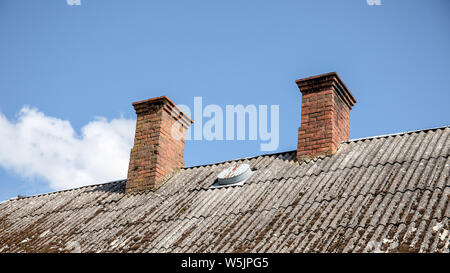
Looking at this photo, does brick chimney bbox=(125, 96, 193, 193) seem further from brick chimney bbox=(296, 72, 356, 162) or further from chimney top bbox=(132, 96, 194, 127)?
brick chimney bbox=(296, 72, 356, 162)

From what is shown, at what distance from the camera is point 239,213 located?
7.55 m

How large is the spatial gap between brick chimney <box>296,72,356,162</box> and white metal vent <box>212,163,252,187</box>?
95 cm

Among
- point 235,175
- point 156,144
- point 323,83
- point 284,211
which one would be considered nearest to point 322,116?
point 323,83

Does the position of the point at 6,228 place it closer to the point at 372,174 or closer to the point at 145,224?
the point at 145,224

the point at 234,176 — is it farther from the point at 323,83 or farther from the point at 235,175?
the point at 323,83

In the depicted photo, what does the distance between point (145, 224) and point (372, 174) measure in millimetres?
3501

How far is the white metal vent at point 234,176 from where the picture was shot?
8.79 meters

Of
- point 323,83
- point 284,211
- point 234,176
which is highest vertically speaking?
point 323,83

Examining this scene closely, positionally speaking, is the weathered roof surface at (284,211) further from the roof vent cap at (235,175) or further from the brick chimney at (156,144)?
the brick chimney at (156,144)

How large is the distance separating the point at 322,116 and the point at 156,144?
11.5ft

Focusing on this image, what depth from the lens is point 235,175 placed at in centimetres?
878

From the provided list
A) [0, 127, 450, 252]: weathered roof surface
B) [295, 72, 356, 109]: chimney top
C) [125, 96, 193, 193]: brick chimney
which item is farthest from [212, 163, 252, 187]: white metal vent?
[295, 72, 356, 109]: chimney top
